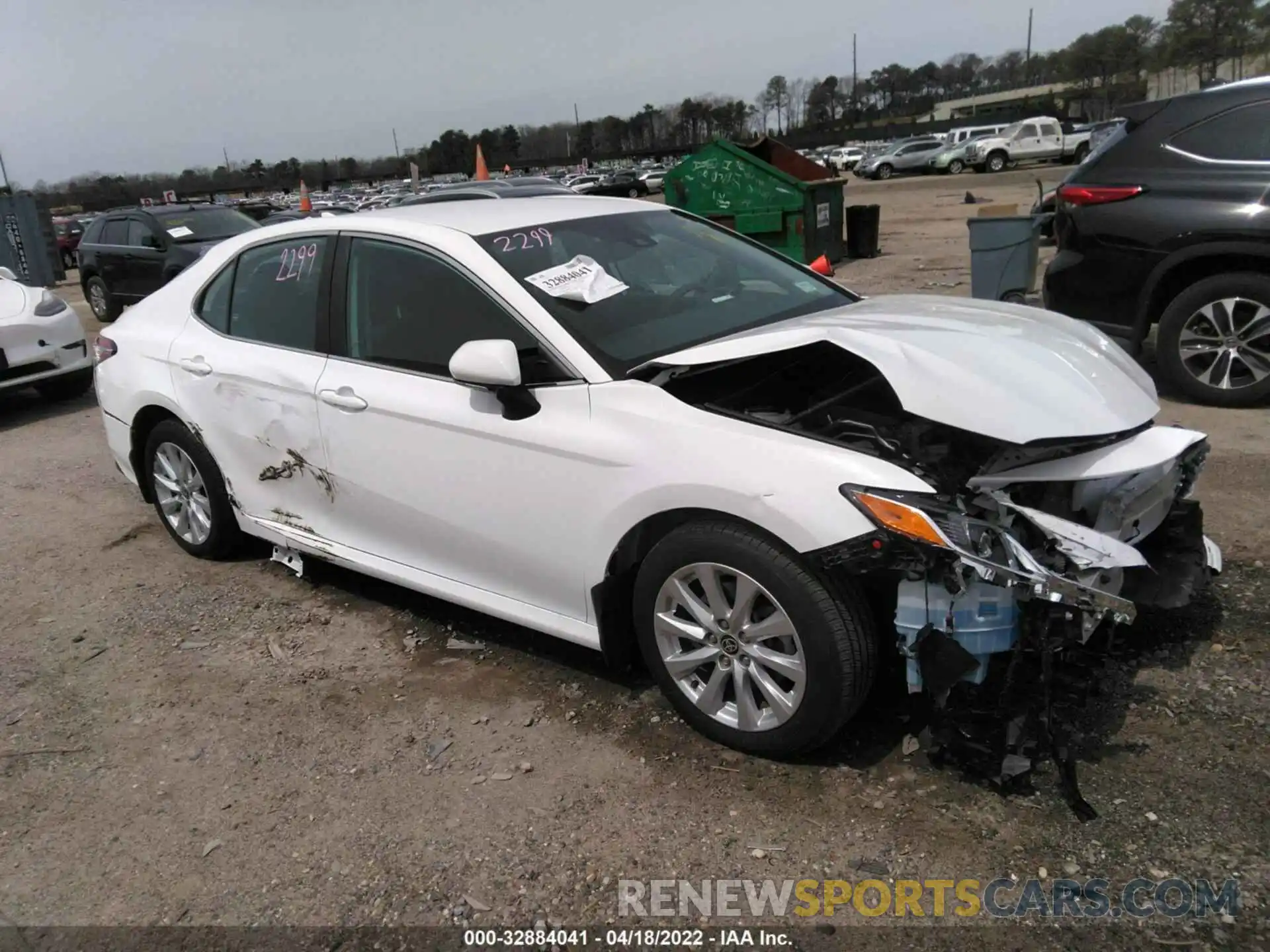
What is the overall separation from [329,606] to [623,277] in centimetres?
203

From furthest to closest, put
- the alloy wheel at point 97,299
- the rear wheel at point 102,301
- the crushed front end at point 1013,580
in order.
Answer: the alloy wheel at point 97,299
the rear wheel at point 102,301
the crushed front end at point 1013,580

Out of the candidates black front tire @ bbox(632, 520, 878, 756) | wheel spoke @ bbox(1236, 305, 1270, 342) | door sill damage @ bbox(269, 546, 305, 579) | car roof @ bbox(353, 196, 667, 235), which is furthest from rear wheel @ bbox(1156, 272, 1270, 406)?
door sill damage @ bbox(269, 546, 305, 579)

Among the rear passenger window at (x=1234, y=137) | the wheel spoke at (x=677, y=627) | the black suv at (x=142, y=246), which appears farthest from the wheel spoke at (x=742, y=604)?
the black suv at (x=142, y=246)

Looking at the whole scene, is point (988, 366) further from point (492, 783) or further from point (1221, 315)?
point (1221, 315)

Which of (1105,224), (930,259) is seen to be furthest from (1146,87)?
(1105,224)

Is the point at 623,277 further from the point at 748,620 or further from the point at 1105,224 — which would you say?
the point at 1105,224

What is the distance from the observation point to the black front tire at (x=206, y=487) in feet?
14.3

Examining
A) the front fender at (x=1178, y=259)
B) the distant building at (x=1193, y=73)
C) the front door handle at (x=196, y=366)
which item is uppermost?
the distant building at (x=1193, y=73)

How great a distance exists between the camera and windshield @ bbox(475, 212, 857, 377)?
3182 mm

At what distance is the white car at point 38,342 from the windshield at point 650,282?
6.45 meters

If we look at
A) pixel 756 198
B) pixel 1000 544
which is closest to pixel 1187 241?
pixel 1000 544

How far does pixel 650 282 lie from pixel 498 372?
88 cm

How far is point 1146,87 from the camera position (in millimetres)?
64312

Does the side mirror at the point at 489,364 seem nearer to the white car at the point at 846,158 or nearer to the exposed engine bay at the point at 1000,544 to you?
the exposed engine bay at the point at 1000,544
